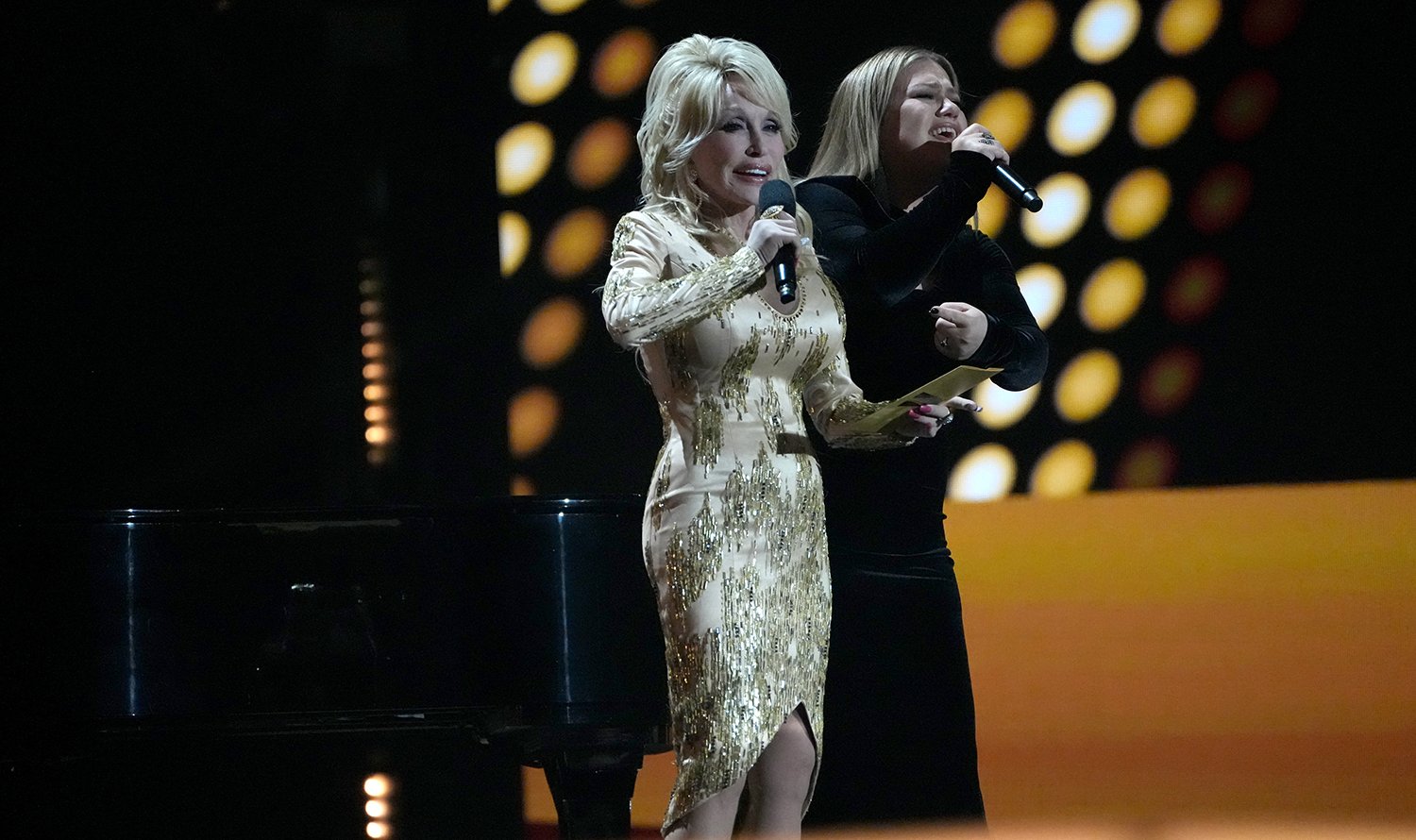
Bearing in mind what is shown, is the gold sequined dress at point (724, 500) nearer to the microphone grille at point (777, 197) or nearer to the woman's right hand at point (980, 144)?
the microphone grille at point (777, 197)

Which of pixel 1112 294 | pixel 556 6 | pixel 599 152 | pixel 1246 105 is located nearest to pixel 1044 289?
pixel 1112 294

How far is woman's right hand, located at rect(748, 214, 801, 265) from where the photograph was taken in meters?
1.87

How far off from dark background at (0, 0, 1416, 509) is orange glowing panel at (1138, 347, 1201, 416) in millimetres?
30

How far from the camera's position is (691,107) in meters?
2.02

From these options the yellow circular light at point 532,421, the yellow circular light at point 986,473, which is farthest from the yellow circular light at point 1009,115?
the yellow circular light at point 532,421

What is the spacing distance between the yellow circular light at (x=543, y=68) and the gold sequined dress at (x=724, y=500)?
2123 mm

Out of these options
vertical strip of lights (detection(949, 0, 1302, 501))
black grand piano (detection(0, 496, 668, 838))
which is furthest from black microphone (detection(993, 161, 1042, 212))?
vertical strip of lights (detection(949, 0, 1302, 501))

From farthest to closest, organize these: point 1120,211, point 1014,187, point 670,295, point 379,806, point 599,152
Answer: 1. point 599,152
2. point 379,806
3. point 1120,211
4. point 1014,187
5. point 670,295

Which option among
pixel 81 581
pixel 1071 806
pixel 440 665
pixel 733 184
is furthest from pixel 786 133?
pixel 1071 806

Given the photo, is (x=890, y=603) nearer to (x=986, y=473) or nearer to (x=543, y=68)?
(x=986, y=473)

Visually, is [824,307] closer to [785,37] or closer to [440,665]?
[440,665]

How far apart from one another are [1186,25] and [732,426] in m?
2.29

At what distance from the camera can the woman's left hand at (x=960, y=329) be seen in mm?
2115

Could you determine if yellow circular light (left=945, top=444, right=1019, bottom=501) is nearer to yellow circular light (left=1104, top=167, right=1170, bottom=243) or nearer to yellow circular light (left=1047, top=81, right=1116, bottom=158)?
yellow circular light (left=1104, top=167, right=1170, bottom=243)
